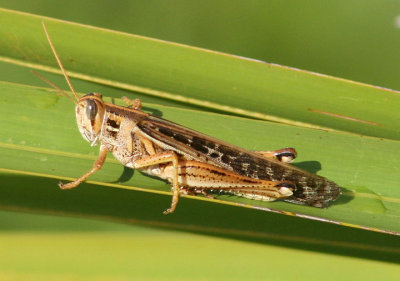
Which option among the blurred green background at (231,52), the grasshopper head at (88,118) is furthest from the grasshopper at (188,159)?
the blurred green background at (231,52)

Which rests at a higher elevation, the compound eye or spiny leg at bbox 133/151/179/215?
the compound eye

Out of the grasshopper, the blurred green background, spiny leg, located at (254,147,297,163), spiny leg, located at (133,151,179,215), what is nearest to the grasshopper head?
the grasshopper

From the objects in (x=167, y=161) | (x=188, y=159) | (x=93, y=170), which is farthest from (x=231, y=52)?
(x=93, y=170)

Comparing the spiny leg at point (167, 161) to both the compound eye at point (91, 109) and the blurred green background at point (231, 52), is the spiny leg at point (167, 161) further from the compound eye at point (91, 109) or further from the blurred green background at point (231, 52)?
the compound eye at point (91, 109)

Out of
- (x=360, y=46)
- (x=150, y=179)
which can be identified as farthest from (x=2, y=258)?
(x=360, y=46)

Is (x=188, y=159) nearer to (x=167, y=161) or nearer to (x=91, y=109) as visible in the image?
(x=167, y=161)

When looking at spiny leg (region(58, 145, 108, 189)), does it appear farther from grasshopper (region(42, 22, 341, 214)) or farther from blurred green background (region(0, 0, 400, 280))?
blurred green background (region(0, 0, 400, 280))
